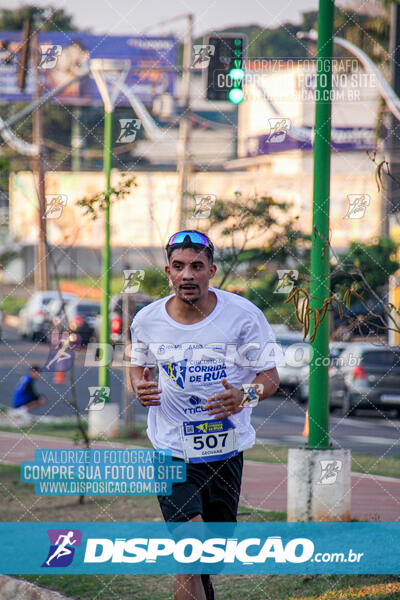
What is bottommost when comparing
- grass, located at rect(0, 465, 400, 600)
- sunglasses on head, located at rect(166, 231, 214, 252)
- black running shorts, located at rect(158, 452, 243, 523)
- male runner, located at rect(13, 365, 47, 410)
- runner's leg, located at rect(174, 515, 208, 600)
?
male runner, located at rect(13, 365, 47, 410)

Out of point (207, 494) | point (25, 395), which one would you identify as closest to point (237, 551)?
point (207, 494)

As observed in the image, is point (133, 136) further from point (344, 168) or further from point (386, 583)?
point (344, 168)

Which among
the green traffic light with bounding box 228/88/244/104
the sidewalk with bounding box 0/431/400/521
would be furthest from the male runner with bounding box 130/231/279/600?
the green traffic light with bounding box 228/88/244/104

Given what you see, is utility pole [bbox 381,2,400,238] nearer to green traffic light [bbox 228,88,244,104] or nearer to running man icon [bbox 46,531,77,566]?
green traffic light [bbox 228,88,244,104]

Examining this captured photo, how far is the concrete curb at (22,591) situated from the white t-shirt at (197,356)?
154cm

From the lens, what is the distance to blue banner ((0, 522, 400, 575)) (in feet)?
16.7

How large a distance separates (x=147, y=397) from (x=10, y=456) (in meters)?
9.01

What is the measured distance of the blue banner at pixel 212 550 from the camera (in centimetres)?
508

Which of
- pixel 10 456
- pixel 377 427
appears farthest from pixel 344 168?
pixel 10 456

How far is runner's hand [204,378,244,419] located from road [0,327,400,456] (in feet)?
16.7

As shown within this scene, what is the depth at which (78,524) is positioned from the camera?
794 cm

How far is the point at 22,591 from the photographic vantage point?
619 centimetres

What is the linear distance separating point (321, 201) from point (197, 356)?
2849 millimetres

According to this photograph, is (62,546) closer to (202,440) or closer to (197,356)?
(202,440)
